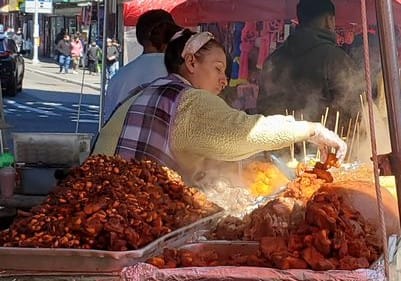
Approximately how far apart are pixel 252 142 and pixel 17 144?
8.86ft

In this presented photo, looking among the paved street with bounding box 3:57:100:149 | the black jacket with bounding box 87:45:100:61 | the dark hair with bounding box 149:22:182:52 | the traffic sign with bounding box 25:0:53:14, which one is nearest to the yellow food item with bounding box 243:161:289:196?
the dark hair with bounding box 149:22:182:52

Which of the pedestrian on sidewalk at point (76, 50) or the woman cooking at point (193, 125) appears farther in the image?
the pedestrian on sidewalk at point (76, 50)

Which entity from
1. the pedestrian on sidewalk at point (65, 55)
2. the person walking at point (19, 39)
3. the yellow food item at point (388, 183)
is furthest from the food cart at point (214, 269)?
the person walking at point (19, 39)

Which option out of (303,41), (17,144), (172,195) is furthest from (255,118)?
(17,144)

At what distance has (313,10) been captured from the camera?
4797 mm

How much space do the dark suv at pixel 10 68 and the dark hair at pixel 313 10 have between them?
14.5m

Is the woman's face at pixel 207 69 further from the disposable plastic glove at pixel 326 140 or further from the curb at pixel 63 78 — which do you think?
the curb at pixel 63 78

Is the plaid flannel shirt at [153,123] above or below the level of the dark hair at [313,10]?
below

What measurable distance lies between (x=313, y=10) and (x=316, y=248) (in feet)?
9.98

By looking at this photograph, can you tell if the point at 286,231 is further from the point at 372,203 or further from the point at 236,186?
the point at 236,186

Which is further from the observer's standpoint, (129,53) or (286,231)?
(129,53)

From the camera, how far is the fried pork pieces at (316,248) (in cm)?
194

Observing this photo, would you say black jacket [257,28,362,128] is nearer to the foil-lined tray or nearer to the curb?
the foil-lined tray

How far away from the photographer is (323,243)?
1972mm
